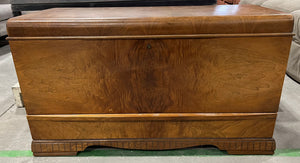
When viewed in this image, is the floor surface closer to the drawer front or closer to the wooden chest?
the wooden chest

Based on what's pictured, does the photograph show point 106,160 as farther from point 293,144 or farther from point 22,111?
point 293,144

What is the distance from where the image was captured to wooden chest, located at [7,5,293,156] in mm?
892

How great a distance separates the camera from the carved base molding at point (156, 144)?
107 centimetres

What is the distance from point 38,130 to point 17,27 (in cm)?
44

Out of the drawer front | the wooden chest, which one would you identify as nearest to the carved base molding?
the wooden chest

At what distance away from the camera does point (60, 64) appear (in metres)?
0.95

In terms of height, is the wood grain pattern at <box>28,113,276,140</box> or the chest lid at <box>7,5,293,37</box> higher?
the chest lid at <box>7,5,293,37</box>

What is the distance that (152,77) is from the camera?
0.97 metres

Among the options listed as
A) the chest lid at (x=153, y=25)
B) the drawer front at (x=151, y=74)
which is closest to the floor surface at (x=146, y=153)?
the drawer front at (x=151, y=74)

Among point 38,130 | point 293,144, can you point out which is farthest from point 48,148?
point 293,144

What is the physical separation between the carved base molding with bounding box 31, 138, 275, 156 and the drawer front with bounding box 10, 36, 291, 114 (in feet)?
0.49

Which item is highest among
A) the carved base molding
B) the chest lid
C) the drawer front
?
the chest lid

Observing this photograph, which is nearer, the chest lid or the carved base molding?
the chest lid

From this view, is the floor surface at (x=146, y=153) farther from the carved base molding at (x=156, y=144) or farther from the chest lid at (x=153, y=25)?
the chest lid at (x=153, y=25)
